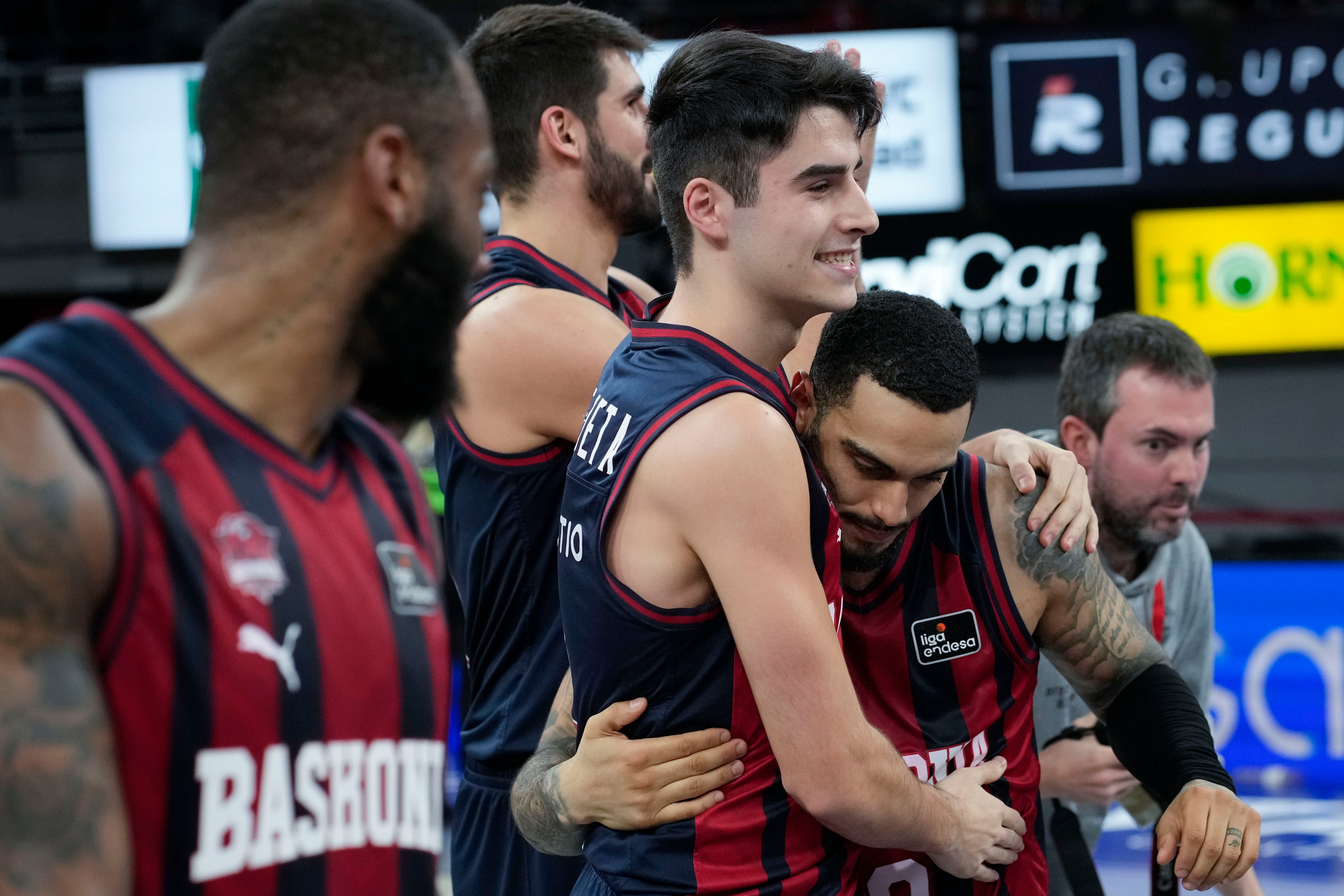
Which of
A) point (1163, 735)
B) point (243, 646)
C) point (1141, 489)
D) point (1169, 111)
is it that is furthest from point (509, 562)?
point (1169, 111)

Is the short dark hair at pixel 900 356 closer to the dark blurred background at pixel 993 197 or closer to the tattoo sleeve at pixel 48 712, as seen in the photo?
the tattoo sleeve at pixel 48 712

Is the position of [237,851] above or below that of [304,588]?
below

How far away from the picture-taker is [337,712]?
4.16 feet

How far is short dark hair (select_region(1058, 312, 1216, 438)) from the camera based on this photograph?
9.80 ft

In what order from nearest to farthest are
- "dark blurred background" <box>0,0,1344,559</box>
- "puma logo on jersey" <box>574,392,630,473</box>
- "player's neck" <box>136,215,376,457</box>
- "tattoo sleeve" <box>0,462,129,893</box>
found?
1. "tattoo sleeve" <box>0,462,129,893</box>
2. "player's neck" <box>136,215,376,457</box>
3. "puma logo on jersey" <box>574,392,630,473</box>
4. "dark blurred background" <box>0,0,1344,559</box>

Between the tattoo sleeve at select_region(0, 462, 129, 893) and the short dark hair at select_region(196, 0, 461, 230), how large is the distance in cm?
35

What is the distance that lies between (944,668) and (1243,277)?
20.2ft

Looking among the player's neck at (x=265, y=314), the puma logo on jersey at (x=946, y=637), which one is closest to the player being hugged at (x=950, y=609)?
the puma logo on jersey at (x=946, y=637)

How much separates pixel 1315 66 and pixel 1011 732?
6102mm

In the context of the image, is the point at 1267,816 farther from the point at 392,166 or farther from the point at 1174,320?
the point at 392,166

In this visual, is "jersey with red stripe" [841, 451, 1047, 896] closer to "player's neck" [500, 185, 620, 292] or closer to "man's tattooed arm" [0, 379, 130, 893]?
"player's neck" [500, 185, 620, 292]

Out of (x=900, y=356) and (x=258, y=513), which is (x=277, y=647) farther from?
(x=900, y=356)

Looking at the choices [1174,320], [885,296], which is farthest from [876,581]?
[1174,320]

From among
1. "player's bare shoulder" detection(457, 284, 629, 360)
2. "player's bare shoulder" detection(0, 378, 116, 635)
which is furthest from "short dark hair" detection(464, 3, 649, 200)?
"player's bare shoulder" detection(0, 378, 116, 635)
